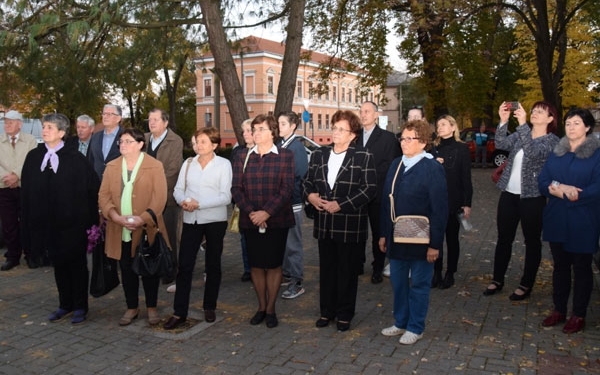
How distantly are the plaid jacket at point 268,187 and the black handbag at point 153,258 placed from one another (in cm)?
72

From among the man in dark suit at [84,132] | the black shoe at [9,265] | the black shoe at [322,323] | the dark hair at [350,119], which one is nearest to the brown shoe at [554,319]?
the black shoe at [322,323]

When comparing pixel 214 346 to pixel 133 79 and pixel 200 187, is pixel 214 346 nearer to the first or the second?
pixel 200 187

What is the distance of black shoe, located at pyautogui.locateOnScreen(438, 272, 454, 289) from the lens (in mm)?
6434

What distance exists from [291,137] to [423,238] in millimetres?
2191

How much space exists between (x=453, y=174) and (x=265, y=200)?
2377 millimetres

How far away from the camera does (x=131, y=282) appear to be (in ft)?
17.4

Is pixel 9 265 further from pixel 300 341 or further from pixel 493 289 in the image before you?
pixel 493 289

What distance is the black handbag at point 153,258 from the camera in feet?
16.5

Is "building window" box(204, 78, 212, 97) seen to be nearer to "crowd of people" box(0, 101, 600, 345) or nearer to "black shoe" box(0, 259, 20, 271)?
"black shoe" box(0, 259, 20, 271)

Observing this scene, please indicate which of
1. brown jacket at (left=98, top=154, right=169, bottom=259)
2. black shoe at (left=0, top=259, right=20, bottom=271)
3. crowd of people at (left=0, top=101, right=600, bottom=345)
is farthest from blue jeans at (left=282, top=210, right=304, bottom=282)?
black shoe at (left=0, top=259, right=20, bottom=271)

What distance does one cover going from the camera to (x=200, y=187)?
17.2 ft

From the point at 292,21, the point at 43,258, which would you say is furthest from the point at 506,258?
the point at 292,21

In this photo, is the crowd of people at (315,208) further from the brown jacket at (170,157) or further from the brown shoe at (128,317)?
the brown jacket at (170,157)

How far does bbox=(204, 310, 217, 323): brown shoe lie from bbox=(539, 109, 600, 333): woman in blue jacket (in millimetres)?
3009
